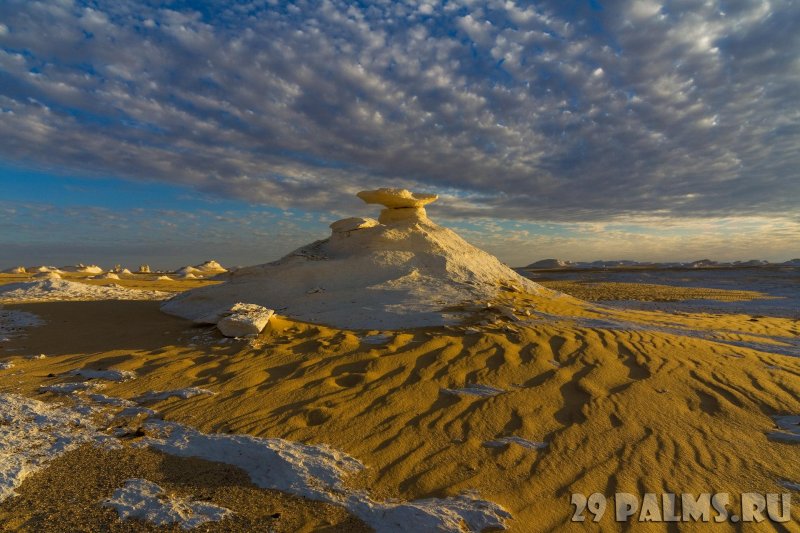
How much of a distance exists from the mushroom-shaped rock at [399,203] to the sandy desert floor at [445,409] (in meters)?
5.28

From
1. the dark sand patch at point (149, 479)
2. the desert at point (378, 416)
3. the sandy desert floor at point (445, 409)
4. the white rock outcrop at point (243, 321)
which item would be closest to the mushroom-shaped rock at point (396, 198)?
the desert at point (378, 416)

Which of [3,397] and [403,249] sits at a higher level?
[403,249]

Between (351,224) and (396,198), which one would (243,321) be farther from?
(396,198)

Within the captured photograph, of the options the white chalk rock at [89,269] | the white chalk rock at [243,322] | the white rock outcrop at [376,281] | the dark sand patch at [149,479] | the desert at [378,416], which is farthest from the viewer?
the white chalk rock at [89,269]

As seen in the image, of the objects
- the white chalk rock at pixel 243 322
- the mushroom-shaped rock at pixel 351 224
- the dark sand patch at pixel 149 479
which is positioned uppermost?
the mushroom-shaped rock at pixel 351 224

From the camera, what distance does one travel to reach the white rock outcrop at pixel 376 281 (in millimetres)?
8234

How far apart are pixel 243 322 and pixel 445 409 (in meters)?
4.03

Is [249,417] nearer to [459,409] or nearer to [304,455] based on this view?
[304,455]

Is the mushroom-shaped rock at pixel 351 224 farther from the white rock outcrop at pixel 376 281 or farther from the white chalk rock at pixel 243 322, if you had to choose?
the white chalk rock at pixel 243 322

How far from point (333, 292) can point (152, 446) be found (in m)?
5.86

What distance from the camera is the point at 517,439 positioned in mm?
3863

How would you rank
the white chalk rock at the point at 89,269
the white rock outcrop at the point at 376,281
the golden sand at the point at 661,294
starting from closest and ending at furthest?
the white rock outcrop at the point at 376,281
the golden sand at the point at 661,294
the white chalk rock at the point at 89,269

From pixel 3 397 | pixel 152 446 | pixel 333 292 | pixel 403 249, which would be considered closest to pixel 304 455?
pixel 152 446

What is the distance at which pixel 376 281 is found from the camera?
31.6 ft
